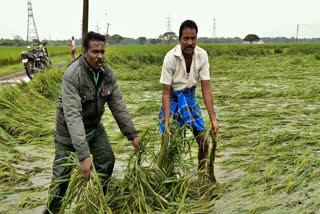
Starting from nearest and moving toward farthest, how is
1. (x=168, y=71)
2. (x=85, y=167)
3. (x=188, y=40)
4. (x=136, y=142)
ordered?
(x=85, y=167) < (x=136, y=142) < (x=188, y=40) < (x=168, y=71)

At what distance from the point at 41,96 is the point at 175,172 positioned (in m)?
4.49

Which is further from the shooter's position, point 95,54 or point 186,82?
point 186,82

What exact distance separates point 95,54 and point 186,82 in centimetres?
91

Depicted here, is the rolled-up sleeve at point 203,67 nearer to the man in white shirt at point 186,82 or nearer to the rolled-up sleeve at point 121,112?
the man in white shirt at point 186,82

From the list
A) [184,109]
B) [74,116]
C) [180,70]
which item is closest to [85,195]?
[74,116]

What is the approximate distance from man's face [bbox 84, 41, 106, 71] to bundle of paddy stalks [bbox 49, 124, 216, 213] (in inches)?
24.2

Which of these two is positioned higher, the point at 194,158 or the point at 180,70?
the point at 180,70

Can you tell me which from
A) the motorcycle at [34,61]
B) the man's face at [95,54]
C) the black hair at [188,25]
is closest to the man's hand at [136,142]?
the man's face at [95,54]

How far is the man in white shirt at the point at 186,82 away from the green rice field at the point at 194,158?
0.50ft

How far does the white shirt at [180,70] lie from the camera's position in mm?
3164

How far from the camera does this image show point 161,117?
3344 millimetres

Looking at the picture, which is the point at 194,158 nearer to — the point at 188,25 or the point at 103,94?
the point at 188,25

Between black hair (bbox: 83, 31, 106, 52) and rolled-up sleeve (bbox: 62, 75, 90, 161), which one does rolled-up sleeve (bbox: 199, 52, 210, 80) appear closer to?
black hair (bbox: 83, 31, 106, 52)

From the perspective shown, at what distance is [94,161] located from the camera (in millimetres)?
2959
